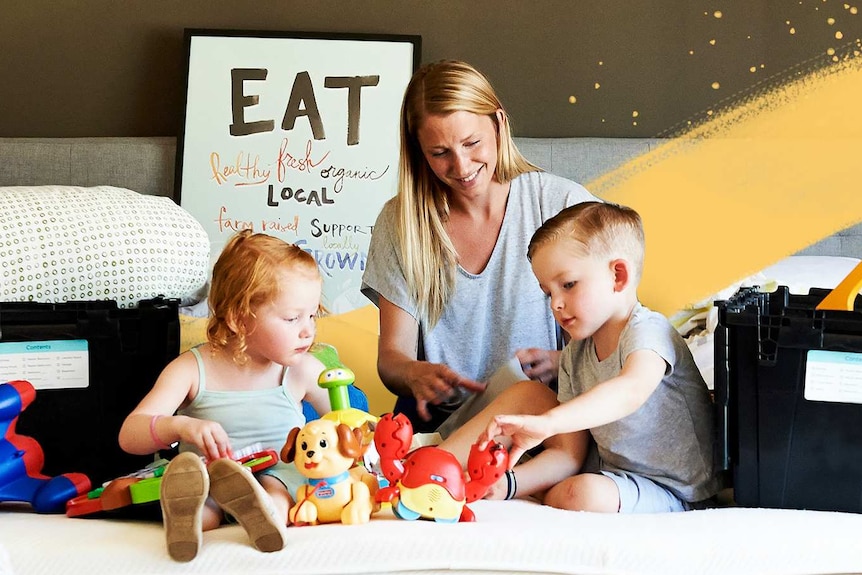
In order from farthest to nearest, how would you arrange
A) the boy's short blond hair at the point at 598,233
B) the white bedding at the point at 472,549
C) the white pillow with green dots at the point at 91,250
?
the white pillow with green dots at the point at 91,250 < the boy's short blond hair at the point at 598,233 < the white bedding at the point at 472,549

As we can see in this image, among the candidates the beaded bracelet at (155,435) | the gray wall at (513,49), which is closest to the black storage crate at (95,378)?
the beaded bracelet at (155,435)

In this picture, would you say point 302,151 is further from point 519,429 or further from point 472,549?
point 472,549

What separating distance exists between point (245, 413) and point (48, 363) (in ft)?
1.04

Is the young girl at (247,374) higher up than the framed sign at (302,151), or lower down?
lower down

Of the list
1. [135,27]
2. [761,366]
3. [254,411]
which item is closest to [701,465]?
[761,366]

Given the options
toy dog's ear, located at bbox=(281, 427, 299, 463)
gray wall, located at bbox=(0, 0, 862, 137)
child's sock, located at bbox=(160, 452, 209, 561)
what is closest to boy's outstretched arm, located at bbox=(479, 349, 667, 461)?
toy dog's ear, located at bbox=(281, 427, 299, 463)

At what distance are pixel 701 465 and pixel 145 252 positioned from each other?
3.01 ft

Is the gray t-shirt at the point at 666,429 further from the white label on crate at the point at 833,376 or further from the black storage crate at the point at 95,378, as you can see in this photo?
the black storage crate at the point at 95,378

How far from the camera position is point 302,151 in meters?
2.36

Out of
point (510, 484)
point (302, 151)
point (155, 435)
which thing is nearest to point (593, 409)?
point (510, 484)

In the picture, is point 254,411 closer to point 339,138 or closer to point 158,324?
point 158,324

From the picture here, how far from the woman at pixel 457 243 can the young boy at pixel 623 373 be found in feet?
1.00

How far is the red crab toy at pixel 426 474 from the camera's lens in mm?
1161

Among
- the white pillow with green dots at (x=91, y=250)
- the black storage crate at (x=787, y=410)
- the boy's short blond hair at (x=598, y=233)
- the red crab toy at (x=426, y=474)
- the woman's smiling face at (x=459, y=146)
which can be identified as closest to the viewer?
the red crab toy at (x=426, y=474)
